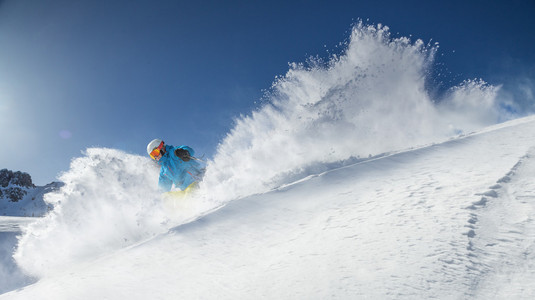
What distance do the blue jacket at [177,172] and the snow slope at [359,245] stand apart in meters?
3.28

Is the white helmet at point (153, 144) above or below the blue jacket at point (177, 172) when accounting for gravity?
above

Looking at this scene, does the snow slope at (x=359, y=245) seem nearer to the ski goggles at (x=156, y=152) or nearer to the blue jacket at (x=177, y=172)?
the blue jacket at (x=177, y=172)

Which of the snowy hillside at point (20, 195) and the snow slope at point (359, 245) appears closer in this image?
the snow slope at point (359, 245)

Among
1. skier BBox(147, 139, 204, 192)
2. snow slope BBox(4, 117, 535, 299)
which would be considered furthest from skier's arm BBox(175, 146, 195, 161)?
snow slope BBox(4, 117, 535, 299)

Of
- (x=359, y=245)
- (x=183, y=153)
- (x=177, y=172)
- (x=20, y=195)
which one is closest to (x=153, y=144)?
(x=183, y=153)

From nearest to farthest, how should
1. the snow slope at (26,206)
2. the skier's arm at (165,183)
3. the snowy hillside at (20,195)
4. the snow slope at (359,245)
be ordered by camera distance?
1. the snow slope at (359,245)
2. the skier's arm at (165,183)
3. the snow slope at (26,206)
4. the snowy hillside at (20,195)

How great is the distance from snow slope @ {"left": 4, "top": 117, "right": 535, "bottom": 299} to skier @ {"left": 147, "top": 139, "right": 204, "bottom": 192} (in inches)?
129

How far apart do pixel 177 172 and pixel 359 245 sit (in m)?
5.83

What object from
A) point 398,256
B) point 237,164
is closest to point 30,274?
point 237,164

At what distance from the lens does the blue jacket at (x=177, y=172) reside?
7348 mm

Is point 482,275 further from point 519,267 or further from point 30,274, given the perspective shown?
point 30,274

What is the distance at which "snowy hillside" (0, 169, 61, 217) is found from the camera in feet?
221

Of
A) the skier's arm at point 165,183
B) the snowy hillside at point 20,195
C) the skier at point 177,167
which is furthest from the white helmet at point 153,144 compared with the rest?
the snowy hillside at point 20,195

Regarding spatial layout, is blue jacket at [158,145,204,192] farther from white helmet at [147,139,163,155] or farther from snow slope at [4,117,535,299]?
snow slope at [4,117,535,299]
